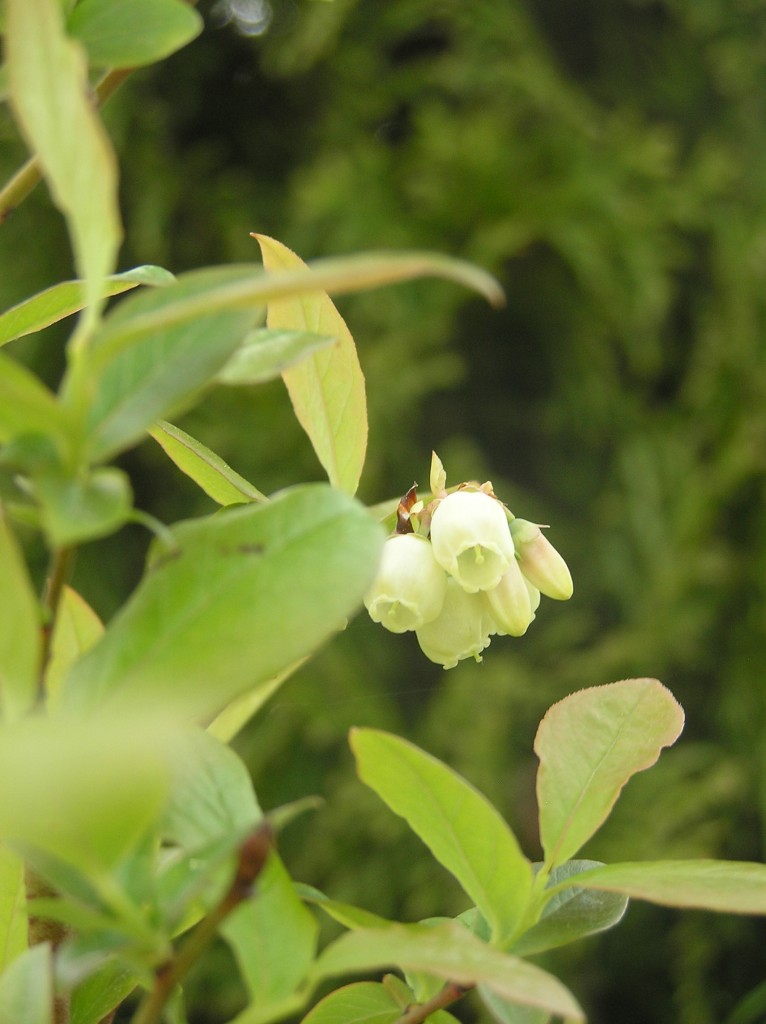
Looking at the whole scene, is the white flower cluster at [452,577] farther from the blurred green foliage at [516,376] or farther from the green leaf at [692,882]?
the blurred green foliage at [516,376]

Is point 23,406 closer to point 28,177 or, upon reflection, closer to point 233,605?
point 233,605

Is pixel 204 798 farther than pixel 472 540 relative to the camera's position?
No

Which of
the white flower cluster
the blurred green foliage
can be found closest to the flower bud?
the white flower cluster

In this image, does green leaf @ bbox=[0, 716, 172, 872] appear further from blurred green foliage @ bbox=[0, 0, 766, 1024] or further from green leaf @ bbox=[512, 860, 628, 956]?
blurred green foliage @ bbox=[0, 0, 766, 1024]

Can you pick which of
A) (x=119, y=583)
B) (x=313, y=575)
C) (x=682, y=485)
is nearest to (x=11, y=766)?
(x=313, y=575)

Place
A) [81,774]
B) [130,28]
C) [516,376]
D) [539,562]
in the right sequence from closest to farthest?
[81,774] < [130,28] < [539,562] < [516,376]

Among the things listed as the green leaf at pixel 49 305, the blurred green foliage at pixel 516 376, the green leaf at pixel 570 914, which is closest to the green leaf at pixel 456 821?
the green leaf at pixel 570 914

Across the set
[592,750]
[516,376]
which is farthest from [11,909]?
[516,376]
